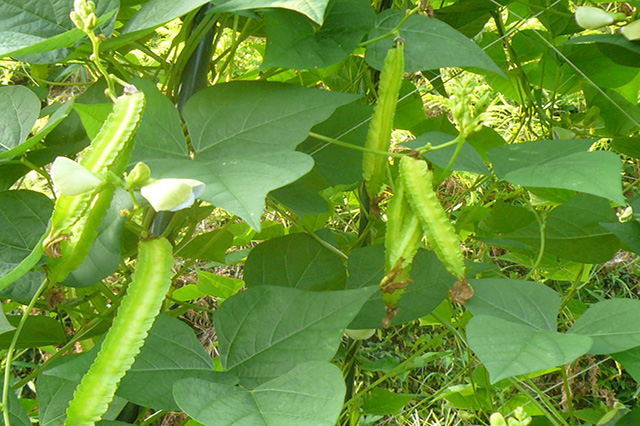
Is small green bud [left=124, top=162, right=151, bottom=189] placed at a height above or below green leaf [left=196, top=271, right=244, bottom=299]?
above

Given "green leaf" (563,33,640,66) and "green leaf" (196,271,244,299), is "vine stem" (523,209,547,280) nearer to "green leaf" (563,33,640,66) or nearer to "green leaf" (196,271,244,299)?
"green leaf" (563,33,640,66)

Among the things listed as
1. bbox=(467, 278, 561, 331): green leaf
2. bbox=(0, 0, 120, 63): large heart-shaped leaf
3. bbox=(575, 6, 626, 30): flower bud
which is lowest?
bbox=(467, 278, 561, 331): green leaf

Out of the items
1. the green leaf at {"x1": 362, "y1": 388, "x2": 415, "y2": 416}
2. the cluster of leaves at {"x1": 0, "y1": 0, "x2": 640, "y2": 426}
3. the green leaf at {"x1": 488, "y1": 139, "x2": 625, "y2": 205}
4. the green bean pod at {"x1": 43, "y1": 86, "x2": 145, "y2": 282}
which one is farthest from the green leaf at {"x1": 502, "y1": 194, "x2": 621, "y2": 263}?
the green bean pod at {"x1": 43, "y1": 86, "x2": 145, "y2": 282}

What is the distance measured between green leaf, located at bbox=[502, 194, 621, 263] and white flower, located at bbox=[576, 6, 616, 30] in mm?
182

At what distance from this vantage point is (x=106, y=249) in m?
0.55

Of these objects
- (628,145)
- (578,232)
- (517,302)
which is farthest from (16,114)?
(628,145)

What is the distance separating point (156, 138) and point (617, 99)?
607 millimetres

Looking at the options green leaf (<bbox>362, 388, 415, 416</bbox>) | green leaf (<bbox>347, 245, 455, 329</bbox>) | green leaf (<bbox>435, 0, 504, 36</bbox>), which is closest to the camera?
green leaf (<bbox>347, 245, 455, 329</bbox>)

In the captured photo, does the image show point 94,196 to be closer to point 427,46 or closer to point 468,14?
point 427,46

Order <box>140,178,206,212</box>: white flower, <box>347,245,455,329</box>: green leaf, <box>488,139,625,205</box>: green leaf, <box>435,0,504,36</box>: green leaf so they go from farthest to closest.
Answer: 1. <box>435,0,504,36</box>: green leaf
2. <box>347,245,455,329</box>: green leaf
3. <box>488,139,625,205</box>: green leaf
4. <box>140,178,206,212</box>: white flower

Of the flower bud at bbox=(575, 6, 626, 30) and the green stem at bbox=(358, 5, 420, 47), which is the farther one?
the flower bud at bbox=(575, 6, 626, 30)

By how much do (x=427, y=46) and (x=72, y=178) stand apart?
1.10ft

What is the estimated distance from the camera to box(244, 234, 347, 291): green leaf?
26.7 inches

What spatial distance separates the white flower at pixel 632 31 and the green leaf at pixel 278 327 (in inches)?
16.6
